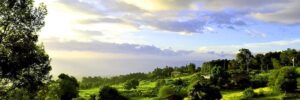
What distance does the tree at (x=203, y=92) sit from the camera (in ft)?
358

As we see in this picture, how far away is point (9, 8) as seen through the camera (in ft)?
83.7

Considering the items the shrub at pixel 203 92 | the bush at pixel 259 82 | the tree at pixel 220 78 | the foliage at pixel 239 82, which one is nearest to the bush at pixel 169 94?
the tree at pixel 220 78

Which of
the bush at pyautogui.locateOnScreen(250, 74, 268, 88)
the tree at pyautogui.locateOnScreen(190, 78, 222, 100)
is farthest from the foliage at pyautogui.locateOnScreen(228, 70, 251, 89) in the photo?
the tree at pyautogui.locateOnScreen(190, 78, 222, 100)

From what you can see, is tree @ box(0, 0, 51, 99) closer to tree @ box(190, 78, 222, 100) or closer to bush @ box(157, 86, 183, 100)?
tree @ box(190, 78, 222, 100)

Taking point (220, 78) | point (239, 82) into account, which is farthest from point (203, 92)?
point (239, 82)

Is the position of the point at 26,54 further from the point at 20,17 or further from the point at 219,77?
the point at 219,77

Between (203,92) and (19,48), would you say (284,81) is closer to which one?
(203,92)

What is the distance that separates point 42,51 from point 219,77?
4786 inches

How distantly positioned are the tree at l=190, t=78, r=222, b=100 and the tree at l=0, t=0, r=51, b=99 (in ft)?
277

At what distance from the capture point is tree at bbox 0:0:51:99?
25.6m

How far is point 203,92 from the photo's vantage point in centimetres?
10956

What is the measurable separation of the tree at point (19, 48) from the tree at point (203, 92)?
84.3 meters

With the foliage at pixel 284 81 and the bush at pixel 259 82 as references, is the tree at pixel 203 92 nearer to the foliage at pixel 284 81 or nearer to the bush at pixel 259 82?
the foliage at pixel 284 81

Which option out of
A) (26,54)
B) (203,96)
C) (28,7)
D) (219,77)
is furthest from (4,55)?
(219,77)
